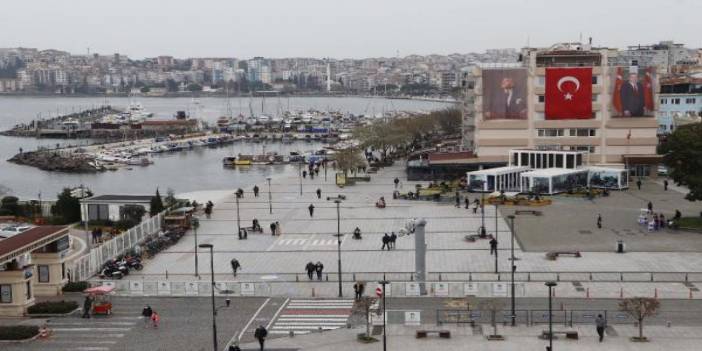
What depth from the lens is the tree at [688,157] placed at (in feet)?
135

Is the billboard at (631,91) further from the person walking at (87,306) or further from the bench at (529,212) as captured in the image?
the person walking at (87,306)

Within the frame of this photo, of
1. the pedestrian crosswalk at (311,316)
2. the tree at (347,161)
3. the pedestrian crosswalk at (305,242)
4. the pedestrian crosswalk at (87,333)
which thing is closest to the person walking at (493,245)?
the pedestrian crosswalk at (305,242)

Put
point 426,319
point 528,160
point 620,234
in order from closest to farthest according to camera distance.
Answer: point 426,319
point 620,234
point 528,160

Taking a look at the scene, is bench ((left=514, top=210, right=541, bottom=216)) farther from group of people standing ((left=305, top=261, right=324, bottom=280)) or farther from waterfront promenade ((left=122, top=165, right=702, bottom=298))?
group of people standing ((left=305, top=261, right=324, bottom=280))

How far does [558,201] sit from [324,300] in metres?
27.2

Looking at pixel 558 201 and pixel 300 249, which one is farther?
pixel 558 201

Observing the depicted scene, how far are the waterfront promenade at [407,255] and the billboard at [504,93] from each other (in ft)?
46.2

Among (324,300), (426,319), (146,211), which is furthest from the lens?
(146,211)

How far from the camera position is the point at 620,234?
132ft

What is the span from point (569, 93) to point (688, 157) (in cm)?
2258

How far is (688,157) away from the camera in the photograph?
41688 mm

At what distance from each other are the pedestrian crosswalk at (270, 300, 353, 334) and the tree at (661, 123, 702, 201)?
21.3m

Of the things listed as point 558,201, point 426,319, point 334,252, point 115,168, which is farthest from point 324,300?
point 115,168

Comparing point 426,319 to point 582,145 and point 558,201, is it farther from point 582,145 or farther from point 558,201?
point 582,145
